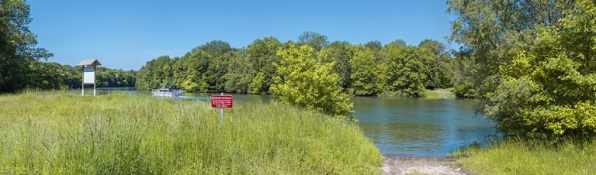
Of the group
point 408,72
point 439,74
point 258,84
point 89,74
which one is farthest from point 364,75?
point 89,74

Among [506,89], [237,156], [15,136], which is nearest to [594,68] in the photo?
[506,89]

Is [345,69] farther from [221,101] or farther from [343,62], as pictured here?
[221,101]

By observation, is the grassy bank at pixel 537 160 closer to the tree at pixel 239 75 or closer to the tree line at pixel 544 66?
the tree line at pixel 544 66

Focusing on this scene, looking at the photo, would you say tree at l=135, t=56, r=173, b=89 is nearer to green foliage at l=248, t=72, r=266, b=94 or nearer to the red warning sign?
green foliage at l=248, t=72, r=266, b=94

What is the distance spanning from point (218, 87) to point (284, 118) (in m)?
82.0

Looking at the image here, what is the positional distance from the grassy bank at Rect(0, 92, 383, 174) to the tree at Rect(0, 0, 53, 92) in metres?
26.7

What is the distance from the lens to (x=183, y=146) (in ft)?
21.2

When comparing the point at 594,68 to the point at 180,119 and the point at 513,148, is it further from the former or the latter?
the point at 180,119

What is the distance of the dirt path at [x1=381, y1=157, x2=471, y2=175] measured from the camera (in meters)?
8.18

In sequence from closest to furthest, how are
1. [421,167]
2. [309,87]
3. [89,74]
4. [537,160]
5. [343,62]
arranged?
[537,160]
[421,167]
[89,74]
[309,87]
[343,62]

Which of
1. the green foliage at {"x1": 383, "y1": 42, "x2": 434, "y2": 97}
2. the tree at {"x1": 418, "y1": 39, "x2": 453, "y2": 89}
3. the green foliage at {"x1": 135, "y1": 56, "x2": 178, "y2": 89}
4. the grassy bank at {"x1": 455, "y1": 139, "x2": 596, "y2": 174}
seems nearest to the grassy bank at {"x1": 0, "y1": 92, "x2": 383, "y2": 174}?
the grassy bank at {"x1": 455, "y1": 139, "x2": 596, "y2": 174}

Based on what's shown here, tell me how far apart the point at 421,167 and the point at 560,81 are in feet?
15.2

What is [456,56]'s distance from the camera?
17.3 m

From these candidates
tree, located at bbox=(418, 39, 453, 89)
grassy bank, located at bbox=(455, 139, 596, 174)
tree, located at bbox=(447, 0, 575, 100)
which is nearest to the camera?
grassy bank, located at bbox=(455, 139, 596, 174)
